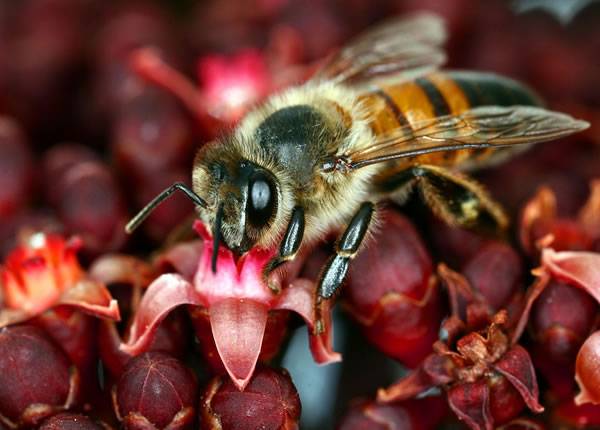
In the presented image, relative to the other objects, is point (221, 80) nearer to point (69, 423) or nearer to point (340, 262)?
point (340, 262)

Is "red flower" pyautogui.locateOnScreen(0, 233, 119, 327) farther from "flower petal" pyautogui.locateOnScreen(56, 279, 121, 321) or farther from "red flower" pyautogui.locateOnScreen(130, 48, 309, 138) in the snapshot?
"red flower" pyautogui.locateOnScreen(130, 48, 309, 138)

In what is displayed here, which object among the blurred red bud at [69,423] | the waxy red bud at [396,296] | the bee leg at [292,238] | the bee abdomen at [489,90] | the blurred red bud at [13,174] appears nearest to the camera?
the blurred red bud at [69,423]

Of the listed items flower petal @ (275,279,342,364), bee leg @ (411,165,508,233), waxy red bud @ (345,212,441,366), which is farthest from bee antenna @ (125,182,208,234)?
bee leg @ (411,165,508,233)

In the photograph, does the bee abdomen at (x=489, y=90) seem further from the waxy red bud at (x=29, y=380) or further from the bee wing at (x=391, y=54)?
the waxy red bud at (x=29, y=380)

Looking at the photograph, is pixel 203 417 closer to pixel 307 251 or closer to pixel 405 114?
pixel 307 251

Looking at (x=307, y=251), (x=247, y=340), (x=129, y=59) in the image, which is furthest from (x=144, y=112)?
(x=247, y=340)

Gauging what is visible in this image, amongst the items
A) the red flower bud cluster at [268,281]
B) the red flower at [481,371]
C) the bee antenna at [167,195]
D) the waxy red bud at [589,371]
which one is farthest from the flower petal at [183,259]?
the waxy red bud at [589,371]

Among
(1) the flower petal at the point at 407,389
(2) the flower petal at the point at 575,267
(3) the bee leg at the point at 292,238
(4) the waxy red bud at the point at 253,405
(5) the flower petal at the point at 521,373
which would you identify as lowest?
(1) the flower petal at the point at 407,389

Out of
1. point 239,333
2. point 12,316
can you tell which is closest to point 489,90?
point 239,333
